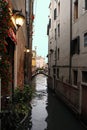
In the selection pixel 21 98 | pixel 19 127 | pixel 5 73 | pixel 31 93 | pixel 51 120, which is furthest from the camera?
pixel 51 120

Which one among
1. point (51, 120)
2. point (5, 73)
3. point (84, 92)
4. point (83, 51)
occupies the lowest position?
point (51, 120)

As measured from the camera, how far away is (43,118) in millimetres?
15109

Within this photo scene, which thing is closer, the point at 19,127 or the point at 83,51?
the point at 19,127

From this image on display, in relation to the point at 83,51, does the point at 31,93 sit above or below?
below

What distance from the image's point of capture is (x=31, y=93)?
23.5ft

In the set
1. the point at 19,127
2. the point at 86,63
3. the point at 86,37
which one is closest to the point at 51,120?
the point at 86,63

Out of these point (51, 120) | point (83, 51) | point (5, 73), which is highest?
point (83, 51)

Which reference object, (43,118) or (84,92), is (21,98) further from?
(43,118)

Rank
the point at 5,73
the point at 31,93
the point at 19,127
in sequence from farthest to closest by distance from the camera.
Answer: the point at 31,93, the point at 19,127, the point at 5,73

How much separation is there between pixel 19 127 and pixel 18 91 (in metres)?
2.44

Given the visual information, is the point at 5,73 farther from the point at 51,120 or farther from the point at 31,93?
the point at 51,120

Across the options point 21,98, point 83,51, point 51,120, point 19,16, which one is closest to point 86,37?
point 83,51

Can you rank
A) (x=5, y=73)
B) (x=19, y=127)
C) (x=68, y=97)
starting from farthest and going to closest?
1. (x=68, y=97)
2. (x=19, y=127)
3. (x=5, y=73)

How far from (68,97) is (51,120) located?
411cm
